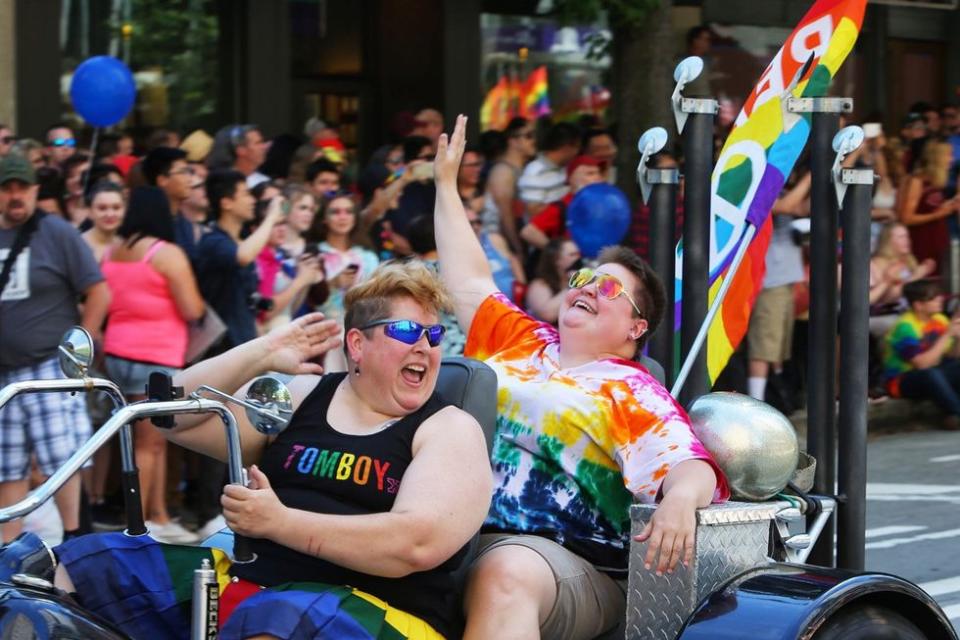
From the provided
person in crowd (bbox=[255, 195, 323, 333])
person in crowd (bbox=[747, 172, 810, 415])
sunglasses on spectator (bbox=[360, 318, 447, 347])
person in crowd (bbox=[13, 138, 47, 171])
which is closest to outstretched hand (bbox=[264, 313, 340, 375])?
sunglasses on spectator (bbox=[360, 318, 447, 347])

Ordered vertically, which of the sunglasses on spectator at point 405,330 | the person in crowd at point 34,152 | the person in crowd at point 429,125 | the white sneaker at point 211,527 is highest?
the person in crowd at point 429,125

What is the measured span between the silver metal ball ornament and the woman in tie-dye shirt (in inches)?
4.8

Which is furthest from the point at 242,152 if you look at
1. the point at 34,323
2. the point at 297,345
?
the point at 297,345

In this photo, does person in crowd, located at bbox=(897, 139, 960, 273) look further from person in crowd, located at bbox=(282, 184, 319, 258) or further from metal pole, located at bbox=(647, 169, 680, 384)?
metal pole, located at bbox=(647, 169, 680, 384)

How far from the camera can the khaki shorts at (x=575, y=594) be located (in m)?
4.39

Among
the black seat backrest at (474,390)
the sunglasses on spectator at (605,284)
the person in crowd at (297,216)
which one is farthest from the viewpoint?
the person in crowd at (297,216)

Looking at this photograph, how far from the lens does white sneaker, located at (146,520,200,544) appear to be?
795 cm

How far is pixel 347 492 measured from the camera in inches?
160

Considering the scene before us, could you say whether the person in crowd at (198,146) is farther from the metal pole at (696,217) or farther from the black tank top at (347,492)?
the black tank top at (347,492)

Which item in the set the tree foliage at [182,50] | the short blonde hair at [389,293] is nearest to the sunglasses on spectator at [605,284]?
the short blonde hair at [389,293]

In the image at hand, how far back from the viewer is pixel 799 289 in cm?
1124

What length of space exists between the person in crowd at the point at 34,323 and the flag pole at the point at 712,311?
2.88 meters

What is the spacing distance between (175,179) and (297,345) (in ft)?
14.6

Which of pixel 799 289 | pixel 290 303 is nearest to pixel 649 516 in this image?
pixel 290 303
